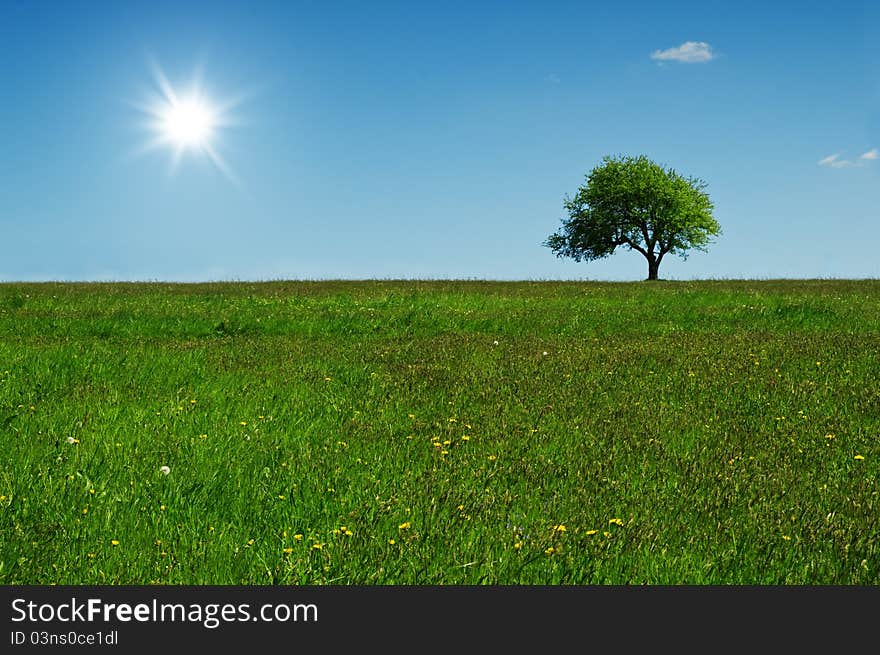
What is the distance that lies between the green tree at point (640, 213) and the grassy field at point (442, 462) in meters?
42.9

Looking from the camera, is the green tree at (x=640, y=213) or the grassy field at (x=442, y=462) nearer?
the grassy field at (x=442, y=462)

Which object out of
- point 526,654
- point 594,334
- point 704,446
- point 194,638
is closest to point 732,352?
point 594,334

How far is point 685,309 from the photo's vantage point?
18703mm

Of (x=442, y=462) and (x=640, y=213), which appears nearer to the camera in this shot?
(x=442, y=462)

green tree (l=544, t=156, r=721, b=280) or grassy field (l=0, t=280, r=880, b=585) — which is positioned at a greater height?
green tree (l=544, t=156, r=721, b=280)

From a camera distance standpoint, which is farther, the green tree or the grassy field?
the green tree

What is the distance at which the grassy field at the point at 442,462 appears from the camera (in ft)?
13.2

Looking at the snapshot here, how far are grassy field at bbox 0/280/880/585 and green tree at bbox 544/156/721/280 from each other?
4288cm

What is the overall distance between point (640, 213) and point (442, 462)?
50981mm

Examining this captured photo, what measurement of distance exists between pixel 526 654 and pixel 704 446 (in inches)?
155

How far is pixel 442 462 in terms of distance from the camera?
5.77m

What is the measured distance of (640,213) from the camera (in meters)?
53.5

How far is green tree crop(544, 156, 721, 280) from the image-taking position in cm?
5334

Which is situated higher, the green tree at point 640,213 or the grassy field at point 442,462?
the green tree at point 640,213
